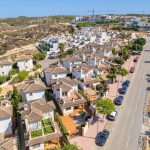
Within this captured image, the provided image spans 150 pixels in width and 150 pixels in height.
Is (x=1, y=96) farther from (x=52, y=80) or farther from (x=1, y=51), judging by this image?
(x=1, y=51)

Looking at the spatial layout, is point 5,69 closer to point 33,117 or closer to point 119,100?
point 33,117

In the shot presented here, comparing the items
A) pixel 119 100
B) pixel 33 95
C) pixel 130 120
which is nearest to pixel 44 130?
pixel 33 95

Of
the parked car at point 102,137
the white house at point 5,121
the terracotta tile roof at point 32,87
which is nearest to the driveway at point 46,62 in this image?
the terracotta tile roof at point 32,87

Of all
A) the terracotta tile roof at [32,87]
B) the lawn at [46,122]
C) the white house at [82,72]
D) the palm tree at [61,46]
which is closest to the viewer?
the lawn at [46,122]

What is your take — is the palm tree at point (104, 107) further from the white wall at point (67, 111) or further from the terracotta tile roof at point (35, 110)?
the terracotta tile roof at point (35, 110)

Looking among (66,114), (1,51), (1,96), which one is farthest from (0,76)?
(1,51)

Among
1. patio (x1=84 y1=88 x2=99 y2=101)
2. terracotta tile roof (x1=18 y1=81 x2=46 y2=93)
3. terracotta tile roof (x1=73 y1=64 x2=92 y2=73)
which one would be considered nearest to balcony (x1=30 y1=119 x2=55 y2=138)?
terracotta tile roof (x1=18 y1=81 x2=46 y2=93)
